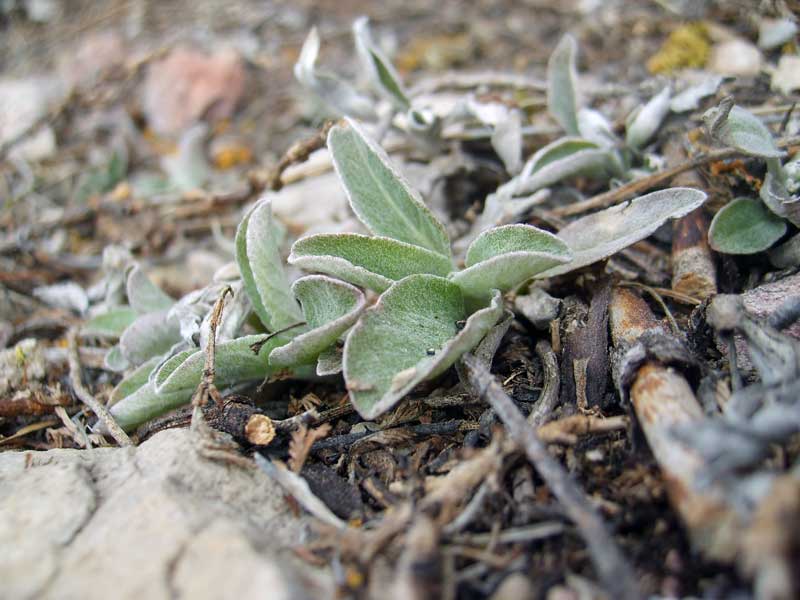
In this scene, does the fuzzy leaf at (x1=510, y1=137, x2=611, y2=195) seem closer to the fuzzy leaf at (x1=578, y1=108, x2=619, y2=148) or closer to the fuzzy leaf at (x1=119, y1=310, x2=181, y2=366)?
the fuzzy leaf at (x1=578, y1=108, x2=619, y2=148)

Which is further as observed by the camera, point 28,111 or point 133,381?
point 28,111

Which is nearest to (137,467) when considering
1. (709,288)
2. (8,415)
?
(8,415)

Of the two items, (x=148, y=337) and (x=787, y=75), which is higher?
(x=148, y=337)

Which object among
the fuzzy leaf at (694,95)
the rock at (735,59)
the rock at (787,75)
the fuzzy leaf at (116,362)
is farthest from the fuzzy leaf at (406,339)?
the rock at (735,59)

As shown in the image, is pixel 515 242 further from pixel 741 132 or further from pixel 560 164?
pixel 741 132

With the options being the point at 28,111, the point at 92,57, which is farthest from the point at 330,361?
the point at 92,57
